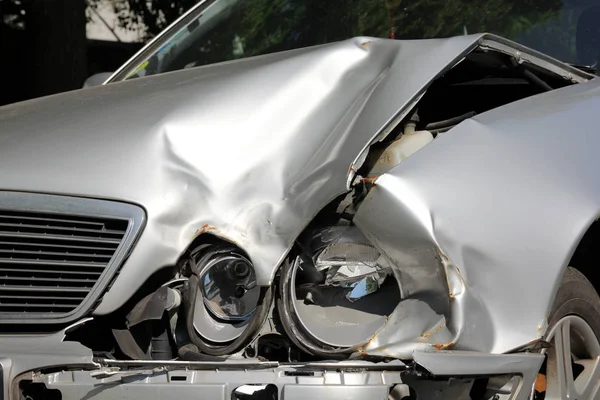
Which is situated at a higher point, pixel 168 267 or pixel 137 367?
pixel 168 267

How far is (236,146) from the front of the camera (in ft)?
8.98

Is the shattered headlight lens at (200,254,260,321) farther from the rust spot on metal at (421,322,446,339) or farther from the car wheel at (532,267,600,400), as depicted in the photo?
the car wheel at (532,267,600,400)

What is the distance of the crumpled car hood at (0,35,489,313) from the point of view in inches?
103

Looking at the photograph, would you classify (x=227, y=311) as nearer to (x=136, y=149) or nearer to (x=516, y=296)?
(x=136, y=149)

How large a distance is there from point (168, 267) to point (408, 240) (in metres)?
0.73

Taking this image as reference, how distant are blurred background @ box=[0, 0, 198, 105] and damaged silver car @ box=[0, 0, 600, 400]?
6730 mm

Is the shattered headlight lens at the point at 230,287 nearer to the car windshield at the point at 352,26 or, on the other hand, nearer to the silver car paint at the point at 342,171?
the silver car paint at the point at 342,171

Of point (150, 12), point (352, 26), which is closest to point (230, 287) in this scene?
point (352, 26)

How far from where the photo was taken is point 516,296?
255 cm

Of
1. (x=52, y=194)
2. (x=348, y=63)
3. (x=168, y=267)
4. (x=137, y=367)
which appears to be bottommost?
(x=137, y=367)

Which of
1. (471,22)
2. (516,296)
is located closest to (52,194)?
(516,296)

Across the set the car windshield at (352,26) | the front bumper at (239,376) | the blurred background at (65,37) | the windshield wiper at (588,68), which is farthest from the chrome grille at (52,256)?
the blurred background at (65,37)

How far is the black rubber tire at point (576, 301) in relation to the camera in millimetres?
2758

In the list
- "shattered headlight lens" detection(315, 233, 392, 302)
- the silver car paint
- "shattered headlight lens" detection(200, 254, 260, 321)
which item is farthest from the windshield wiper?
"shattered headlight lens" detection(200, 254, 260, 321)
